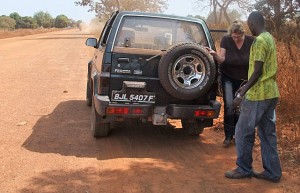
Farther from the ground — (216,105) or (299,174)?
(216,105)

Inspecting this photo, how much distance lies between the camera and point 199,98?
18.7 ft

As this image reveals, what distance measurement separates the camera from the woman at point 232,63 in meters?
5.77

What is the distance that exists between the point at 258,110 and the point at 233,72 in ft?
5.14

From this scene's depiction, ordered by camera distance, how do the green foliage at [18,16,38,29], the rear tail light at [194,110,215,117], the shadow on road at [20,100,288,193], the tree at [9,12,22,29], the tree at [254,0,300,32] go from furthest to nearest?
the tree at [9,12,22,29] → the green foliage at [18,16,38,29] → the tree at [254,0,300,32] → the rear tail light at [194,110,215,117] → the shadow on road at [20,100,288,193]

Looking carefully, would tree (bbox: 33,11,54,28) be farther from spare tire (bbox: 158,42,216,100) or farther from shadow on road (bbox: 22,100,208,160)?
spare tire (bbox: 158,42,216,100)

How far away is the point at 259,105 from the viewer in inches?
173

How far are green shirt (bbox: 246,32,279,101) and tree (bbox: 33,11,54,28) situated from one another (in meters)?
139

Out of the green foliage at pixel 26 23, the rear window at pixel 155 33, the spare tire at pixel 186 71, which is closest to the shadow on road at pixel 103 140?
the spare tire at pixel 186 71

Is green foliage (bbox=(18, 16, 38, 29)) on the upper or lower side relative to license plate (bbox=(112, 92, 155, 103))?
upper

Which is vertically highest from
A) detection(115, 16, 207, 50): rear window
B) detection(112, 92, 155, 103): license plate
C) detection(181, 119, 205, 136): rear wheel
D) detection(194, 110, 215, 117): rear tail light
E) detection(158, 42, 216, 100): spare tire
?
detection(115, 16, 207, 50): rear window

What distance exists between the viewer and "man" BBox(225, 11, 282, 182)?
4.28 metres

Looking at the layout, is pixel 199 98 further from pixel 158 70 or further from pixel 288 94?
pixel 288 94

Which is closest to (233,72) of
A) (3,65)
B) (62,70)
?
(62,70)

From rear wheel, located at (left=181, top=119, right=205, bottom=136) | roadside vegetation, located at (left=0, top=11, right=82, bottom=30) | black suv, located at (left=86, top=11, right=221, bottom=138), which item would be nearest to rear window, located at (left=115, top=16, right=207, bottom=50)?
black suv, located at (left=86, top=11, right=221, bottom=138)
